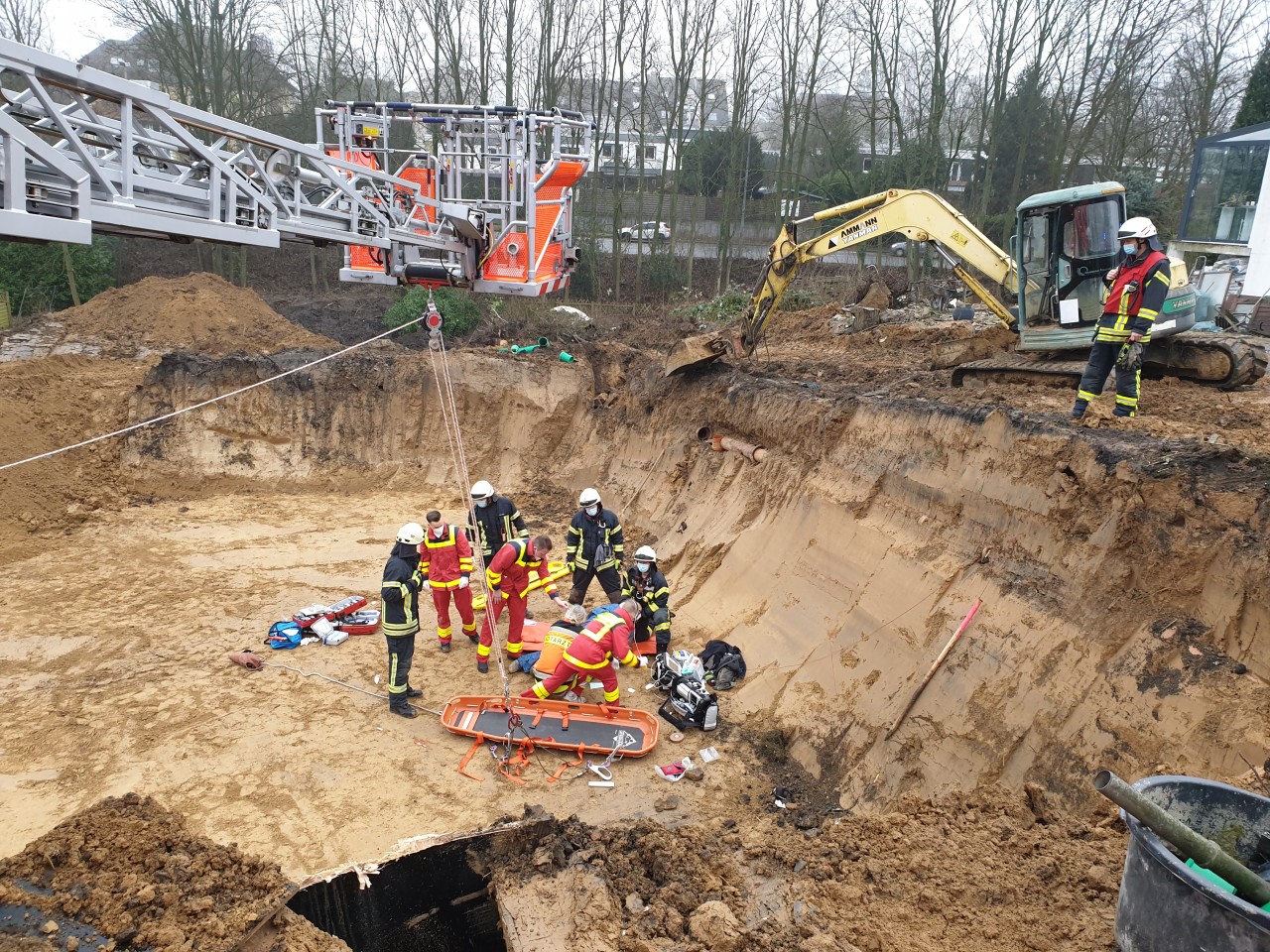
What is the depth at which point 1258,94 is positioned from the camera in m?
26.9

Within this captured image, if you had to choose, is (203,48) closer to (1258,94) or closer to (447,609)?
(447,609)

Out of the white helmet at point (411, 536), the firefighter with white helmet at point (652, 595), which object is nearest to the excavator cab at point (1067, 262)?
the firefighter with white helmet at point (652, 595)

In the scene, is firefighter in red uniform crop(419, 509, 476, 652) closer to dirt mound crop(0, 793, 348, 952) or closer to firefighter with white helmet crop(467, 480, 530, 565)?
firefighter with white helmet crop(467, 480, 530, 565)

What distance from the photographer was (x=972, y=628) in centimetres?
736

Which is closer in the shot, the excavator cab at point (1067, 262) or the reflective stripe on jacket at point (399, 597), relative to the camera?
the reflective stripe on jacket at point (399, 597)

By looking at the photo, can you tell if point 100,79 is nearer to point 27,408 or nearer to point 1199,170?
point 27,408

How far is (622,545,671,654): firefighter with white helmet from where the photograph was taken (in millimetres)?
9109

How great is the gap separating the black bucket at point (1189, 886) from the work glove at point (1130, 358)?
5.88 metres

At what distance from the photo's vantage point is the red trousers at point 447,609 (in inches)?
366

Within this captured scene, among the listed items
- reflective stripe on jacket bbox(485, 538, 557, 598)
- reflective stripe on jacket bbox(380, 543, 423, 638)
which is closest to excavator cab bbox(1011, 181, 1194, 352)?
reflective stripe on jacket bbox(485, 538, 557, 598)

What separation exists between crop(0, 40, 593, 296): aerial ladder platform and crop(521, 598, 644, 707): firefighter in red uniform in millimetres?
3954

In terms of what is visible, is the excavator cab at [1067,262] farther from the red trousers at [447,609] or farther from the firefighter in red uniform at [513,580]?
the red trousers at [447,609]

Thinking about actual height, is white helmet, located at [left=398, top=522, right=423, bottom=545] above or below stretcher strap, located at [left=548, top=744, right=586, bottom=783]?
above

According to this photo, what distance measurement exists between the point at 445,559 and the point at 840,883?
218 inches
